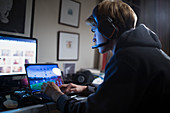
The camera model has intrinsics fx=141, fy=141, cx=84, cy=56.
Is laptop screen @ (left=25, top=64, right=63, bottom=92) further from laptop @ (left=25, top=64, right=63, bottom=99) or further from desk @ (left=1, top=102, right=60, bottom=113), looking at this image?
desk @ (left=1, top=102, right=60, bottom=113)

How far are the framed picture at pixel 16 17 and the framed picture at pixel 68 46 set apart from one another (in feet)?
1.29

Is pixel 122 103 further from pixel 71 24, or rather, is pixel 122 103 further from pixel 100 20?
pixel 71 24

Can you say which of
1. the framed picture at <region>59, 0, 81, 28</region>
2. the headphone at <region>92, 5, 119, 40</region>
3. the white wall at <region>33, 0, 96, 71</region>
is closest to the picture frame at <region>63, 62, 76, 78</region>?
the white wall at <region>33, 0, 96, 71</region>

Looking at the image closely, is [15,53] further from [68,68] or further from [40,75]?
[68,68]

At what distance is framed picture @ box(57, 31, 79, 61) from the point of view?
5.50 feet

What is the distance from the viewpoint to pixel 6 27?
1229 millimetres

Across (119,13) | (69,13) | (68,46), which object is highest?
(69,13)

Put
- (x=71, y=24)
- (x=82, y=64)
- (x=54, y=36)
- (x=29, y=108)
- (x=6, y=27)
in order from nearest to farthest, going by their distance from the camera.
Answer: (x=29, y=108) < (x=6, y=27) < (x=54, y=36) < (x=71, y=24) < (x=82, y=64)

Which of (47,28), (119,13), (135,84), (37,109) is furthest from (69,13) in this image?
(135,84)

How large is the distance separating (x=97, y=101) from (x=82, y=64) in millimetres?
1412

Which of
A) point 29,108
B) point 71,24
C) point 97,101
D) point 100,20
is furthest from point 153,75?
point 71,24

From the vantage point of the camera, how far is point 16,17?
1281mm

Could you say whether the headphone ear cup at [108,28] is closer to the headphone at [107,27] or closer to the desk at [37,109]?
the headphone at [107,27]

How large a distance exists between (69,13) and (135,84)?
4.69ft
